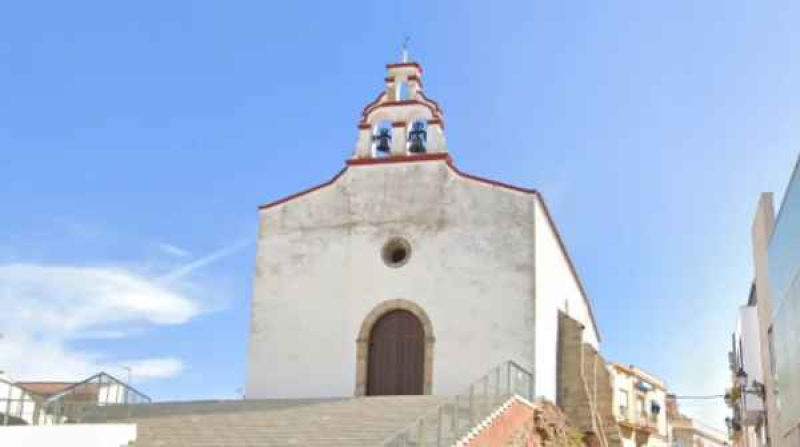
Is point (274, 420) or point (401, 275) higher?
point (401, 275)

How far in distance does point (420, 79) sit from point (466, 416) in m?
12.1

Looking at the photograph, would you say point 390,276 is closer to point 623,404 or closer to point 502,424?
point 502,424

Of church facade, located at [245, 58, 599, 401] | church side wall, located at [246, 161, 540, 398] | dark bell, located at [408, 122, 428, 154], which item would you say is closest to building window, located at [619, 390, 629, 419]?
church facade, located at [245, 58, 599, 401]

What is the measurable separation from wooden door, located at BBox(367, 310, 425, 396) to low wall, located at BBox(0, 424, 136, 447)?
26.7 feet

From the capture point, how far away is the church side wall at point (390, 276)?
79.5 feet

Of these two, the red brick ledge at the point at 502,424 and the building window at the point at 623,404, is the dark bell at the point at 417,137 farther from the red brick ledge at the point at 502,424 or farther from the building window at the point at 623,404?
the building window at the point at 623,404

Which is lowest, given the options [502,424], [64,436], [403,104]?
[64,436]

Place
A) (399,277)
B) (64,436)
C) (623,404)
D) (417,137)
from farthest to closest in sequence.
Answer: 1. (623,404)
2. (417,137)
3. (399,277)
4. (64,436)

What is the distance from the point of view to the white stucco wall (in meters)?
24.2

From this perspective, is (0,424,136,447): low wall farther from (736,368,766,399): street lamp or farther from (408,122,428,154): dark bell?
(736,368,766,399): street lamp

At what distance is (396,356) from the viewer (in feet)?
81.5

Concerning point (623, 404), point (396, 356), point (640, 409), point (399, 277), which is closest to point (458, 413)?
point (396, 356)

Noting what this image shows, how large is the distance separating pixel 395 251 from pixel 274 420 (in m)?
7.44

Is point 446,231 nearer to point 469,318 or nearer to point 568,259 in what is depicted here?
point 469,318
